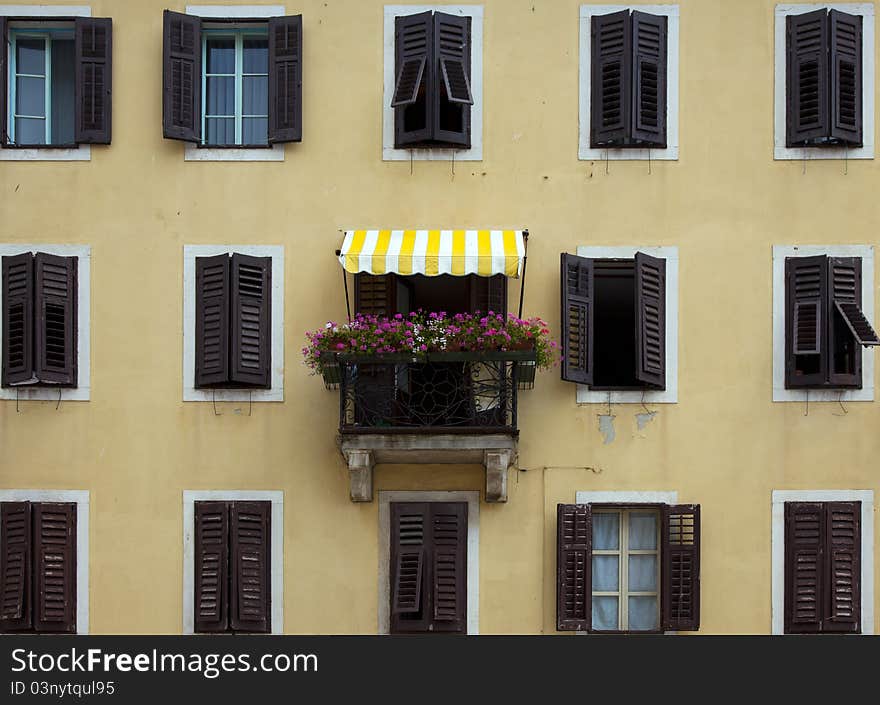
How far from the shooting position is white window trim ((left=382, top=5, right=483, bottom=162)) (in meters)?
16.6

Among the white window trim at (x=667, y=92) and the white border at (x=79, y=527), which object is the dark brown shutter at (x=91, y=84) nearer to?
the white border at (x=79, y=527)

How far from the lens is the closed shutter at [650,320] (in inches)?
640

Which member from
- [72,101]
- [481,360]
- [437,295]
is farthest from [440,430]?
[72,101]

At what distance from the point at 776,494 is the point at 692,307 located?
2236 mm

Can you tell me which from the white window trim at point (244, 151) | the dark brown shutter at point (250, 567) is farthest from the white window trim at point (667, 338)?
the dark brown shutter at point (250, 567)

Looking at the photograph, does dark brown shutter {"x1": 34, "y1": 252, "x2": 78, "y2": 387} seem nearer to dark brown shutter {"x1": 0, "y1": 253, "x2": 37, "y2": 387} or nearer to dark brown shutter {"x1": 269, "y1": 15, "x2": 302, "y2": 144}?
dark brown shutter {"x1": 0, "y1": 253, "x2": 37, "y2": 387}

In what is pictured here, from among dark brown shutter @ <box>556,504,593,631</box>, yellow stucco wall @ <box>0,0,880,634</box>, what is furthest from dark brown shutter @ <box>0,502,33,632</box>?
dark brown shutter @ <box>556,504,593,631</box>

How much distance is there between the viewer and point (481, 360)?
50.9 feet

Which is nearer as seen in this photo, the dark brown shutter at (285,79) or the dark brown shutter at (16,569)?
the dark brown shutter at (16,569)

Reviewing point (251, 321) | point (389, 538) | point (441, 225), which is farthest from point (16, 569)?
point (441, 225)

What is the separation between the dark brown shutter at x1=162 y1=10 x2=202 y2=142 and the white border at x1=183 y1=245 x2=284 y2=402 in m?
1.29

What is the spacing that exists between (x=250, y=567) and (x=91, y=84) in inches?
221

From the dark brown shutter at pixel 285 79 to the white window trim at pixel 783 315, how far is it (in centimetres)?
551

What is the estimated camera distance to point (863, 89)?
16641 millimetres
